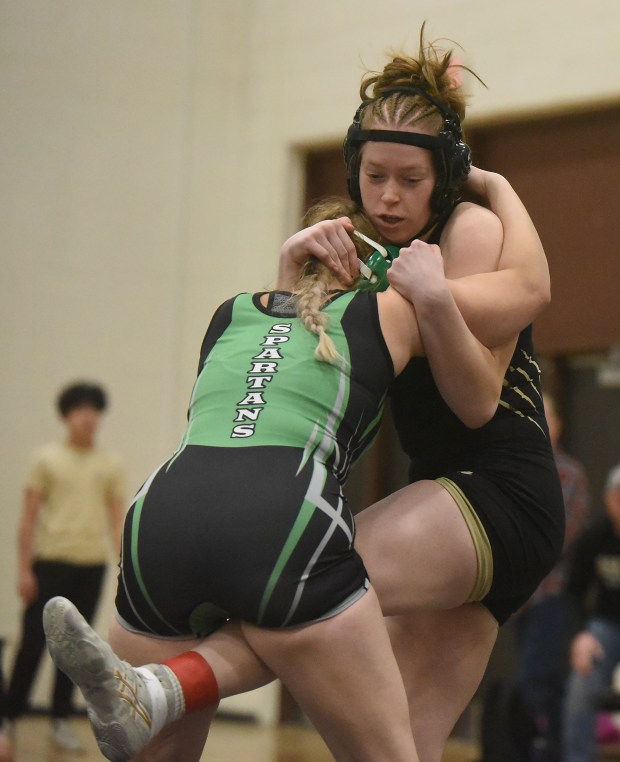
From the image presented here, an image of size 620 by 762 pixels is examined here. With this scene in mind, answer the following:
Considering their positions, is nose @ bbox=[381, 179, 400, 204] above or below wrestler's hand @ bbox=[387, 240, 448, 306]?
above

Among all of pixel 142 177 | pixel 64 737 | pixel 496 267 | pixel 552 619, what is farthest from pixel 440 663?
pixel 142 177

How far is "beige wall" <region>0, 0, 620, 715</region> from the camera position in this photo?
8.05 metres

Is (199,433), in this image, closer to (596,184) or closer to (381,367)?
(381,367)

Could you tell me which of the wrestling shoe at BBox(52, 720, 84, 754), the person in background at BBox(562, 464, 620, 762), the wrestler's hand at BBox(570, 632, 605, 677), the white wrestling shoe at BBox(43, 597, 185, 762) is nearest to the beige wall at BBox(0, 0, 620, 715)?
the wrestling shoe at BBox(52, 720, 84, 754)

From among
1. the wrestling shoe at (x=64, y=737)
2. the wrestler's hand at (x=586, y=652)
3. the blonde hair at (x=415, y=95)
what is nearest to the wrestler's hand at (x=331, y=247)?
the blonde hair at (x=415, y=95)

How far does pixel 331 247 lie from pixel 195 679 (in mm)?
837

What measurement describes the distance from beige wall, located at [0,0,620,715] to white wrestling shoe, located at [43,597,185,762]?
6.17 m

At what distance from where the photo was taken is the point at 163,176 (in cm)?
841

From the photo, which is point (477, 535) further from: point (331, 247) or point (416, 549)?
point (331, 247)

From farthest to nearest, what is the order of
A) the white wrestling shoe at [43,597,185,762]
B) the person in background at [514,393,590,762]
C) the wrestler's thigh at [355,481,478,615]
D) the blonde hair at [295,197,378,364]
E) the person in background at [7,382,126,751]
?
1. the person in background at [7,382,126,751]
2. the person in background at [514,393,590,762]
3. the wrestler's thigh at [355,481,478,615]
4. the blonde hair at [295,197,378,364]
5. the white wrestling shoe at [43,597,185,762]

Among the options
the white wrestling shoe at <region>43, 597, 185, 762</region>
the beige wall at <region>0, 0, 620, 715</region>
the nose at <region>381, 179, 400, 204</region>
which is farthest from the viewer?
the beige wall at <region>0, 0, 620, 715</region>

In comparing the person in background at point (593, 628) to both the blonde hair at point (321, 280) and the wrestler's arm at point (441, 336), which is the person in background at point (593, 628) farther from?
the wrestler's arm at point (441, 336)

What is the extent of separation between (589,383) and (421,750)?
4974 millimetres

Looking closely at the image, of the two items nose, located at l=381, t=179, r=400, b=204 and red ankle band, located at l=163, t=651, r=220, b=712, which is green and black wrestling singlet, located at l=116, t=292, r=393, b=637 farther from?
nose, located at l=381, t=179, r=400, b=204
